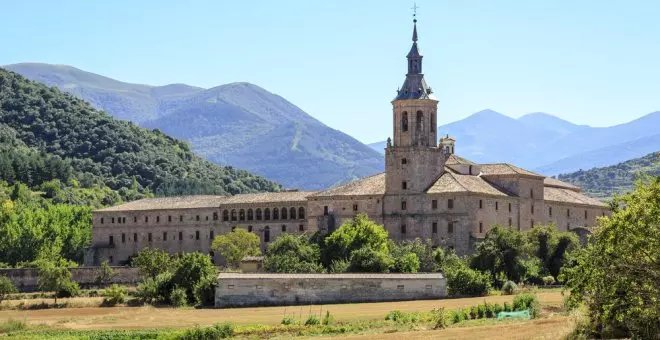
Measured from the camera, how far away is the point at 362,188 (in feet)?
373

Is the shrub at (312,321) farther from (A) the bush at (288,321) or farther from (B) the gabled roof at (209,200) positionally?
(B) the gabled roof at (209,200)

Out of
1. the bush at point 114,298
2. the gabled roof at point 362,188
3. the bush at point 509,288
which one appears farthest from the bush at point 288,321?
the gabled roof at point 362,188

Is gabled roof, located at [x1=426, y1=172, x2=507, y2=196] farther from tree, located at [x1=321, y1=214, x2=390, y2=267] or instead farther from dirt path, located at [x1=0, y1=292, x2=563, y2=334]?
dirt path, located at [x1=0, y1=292, x2=563, y2=334]

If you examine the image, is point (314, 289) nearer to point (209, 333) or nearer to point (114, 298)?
point (114, 298)

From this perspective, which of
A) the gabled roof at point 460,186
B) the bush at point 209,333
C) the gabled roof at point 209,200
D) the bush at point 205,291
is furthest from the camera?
the gabled roof at point 209,200

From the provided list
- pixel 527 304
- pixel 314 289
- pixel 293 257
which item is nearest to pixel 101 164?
pixel 293 257

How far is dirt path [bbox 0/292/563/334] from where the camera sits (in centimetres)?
7381

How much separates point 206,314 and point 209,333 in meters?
15.5

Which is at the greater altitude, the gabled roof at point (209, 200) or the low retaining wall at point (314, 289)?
the gabled roof at point (209, 200)

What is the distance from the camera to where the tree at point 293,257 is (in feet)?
312

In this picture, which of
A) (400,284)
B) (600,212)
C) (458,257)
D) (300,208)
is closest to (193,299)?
(400,284)

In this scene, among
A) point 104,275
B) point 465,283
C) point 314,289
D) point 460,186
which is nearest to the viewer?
point 314,289

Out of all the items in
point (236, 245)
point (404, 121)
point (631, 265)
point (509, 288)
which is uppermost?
point (404, 121)

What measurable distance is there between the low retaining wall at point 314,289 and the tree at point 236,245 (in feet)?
88.9
